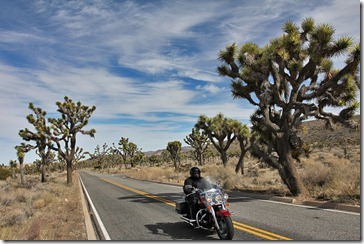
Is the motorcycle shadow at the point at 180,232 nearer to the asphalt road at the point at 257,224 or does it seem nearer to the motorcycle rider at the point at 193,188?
the asphalt road at the point at 257,224

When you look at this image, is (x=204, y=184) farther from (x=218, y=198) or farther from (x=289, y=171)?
(x=289, y=171)

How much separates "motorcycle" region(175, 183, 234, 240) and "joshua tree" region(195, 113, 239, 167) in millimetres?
22204

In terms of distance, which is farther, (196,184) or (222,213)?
(196,184)

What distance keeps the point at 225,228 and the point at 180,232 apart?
5.15 feet

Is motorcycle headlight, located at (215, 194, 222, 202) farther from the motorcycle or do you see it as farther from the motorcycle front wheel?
the motorcycle front wheel

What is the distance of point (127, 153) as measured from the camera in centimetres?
7719

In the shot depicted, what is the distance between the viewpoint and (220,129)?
30531 mm

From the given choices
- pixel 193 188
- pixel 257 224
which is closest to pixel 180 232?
pixel 193 188

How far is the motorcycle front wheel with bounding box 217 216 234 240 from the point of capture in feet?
22.0

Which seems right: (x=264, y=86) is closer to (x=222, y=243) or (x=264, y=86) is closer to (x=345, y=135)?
(x=222, y=243)

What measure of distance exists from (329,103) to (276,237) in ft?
30.4

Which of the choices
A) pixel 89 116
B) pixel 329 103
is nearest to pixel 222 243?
pixel 329 103

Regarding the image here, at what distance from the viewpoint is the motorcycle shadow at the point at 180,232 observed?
7.38m

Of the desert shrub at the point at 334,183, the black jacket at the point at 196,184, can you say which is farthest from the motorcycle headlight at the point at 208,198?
the desert shrub at the point at 334,183
